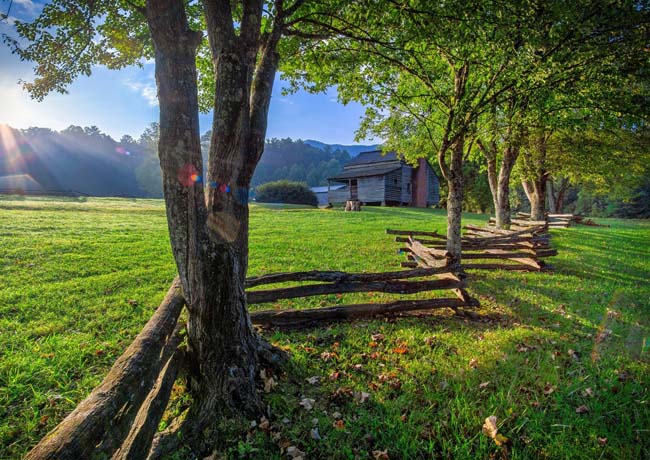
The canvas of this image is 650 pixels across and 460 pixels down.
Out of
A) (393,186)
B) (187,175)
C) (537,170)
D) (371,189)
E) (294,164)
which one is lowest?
(187,175)

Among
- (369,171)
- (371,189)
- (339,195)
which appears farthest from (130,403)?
(339,195)

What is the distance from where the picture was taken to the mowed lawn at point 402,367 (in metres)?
2.89

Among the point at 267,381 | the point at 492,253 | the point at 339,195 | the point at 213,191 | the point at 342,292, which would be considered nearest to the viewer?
the point at 213,191

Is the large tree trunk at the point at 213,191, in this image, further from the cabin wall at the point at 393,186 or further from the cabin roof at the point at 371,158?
the cabin roof at the point at 371,158

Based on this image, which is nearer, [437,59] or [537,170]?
[437,59]

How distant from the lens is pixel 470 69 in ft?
22.1

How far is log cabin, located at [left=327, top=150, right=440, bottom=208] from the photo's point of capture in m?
35.9

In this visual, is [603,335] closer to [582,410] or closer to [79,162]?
[582,410]

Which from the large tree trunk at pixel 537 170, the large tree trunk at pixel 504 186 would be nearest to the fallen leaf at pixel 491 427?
the large tree trunk at pixel 504 186

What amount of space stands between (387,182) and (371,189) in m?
2.00

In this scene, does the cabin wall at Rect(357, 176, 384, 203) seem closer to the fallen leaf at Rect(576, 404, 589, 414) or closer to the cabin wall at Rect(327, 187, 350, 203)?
the cabin wall at Rect(327, 187, 350, 203)

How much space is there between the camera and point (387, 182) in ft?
117

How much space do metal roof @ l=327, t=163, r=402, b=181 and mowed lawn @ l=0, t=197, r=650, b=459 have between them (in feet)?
93.2

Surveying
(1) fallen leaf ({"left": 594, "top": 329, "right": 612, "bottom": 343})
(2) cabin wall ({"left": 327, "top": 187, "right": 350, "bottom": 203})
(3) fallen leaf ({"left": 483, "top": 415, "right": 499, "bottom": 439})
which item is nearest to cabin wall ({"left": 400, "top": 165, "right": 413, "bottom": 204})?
(2) cabin wall ({"left": 327, "top": 187, "right": 350, "bottom": 203})
